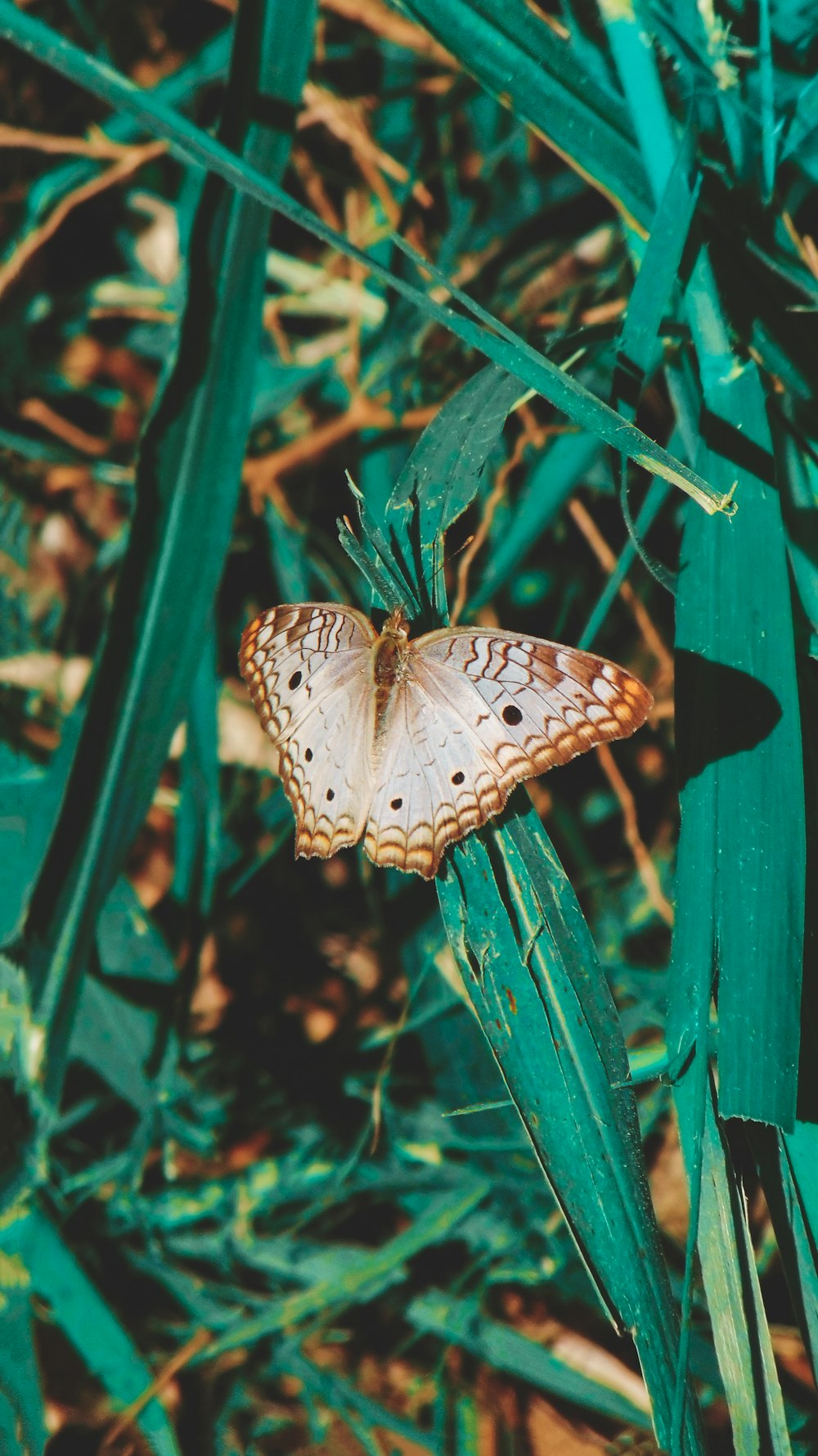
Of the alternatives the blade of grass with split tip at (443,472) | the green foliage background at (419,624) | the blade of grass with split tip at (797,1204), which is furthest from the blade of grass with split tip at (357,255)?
the blade of grass with split tip at (797,1204)

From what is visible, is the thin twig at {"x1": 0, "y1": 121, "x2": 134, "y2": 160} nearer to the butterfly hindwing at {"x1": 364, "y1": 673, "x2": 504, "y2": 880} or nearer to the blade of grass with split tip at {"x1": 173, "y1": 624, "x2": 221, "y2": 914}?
the blade of grass with split tip at {"x1": 173, "y1": 624, "x2": 221, "y2": 914}

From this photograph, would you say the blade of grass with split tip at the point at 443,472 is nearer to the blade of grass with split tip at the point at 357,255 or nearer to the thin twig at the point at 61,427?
the blade of grass with split tip at the point at 357,255

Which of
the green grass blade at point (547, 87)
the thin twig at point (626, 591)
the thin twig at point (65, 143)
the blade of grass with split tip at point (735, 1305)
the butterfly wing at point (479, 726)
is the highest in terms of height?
the thin twig at point (65, 143)

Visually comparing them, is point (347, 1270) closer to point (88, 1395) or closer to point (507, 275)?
point (88, 1395)

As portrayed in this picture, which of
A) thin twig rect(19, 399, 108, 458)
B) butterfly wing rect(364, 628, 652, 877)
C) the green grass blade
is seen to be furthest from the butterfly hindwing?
thin twig rect(19, 399, 108, 458)

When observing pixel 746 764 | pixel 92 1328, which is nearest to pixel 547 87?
pixel 746 764

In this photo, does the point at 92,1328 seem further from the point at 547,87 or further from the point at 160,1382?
the point at 547,87
